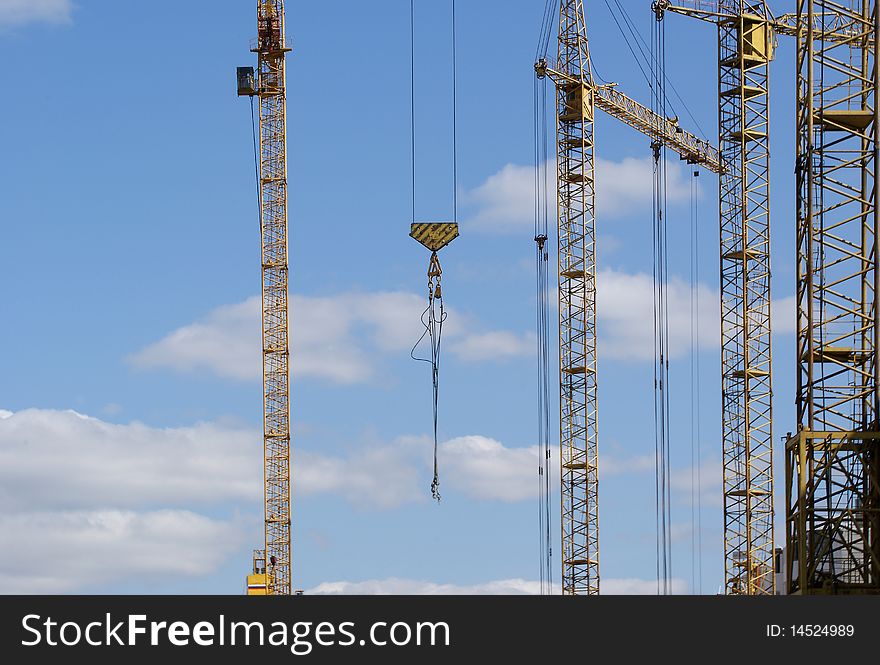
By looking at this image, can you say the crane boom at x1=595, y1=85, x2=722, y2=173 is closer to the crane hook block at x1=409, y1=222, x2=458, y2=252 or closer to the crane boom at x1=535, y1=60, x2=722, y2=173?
the crane boom at x1=535, y1=60, x2=722, y2=173

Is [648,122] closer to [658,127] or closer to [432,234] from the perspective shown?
[658,127]

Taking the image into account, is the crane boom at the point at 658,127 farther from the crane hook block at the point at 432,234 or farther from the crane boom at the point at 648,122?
the crane hook block at the point at 432,234

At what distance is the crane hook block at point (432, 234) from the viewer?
73.1 m

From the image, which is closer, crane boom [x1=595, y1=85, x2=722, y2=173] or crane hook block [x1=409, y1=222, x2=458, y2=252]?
crane hook block [x1=409, y1=222, x2=458, y2=252]

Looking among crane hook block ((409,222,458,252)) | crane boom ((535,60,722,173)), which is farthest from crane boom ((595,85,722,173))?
crane hook block ((409,222,458,252))

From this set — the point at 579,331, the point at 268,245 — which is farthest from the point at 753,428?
the point at 268,245

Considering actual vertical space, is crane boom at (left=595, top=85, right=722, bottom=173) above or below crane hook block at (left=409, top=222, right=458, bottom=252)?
above

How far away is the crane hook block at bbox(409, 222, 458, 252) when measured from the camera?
240 feet

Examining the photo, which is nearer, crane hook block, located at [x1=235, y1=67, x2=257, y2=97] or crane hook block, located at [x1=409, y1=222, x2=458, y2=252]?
crane hook block, located at [x1=409, y1=222, x2=458, y2=252]

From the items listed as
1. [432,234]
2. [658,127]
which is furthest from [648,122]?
[432,234]

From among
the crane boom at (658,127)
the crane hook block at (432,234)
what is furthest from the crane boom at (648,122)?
the crane hook block at (432,234)
